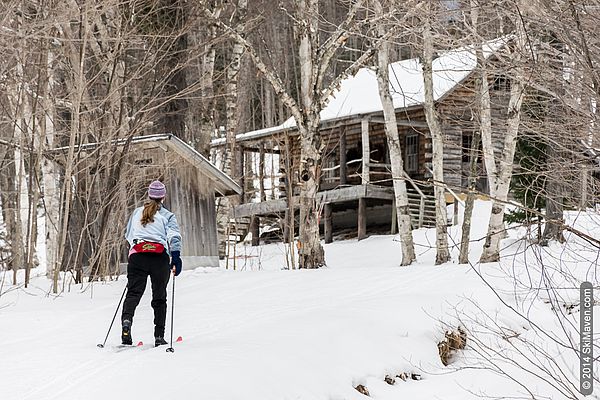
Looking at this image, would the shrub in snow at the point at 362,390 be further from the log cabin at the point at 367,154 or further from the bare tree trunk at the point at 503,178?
the log cabin at the point at 367,154

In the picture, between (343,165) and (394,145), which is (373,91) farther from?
(394,145)

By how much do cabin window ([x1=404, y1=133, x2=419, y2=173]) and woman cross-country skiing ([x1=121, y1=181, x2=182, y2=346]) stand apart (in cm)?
2097

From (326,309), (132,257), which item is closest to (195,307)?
(326,309)

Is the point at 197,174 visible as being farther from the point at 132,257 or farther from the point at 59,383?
the point at 59,383

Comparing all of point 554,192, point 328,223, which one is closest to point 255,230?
point 328,223

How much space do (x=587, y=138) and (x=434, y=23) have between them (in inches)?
123

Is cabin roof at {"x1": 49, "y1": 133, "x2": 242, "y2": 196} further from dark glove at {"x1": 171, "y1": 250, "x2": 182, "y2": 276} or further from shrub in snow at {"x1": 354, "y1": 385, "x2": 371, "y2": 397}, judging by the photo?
shrub in snow at {"x1": 354, "y1": 385, "x2": 371, "y2": 397}

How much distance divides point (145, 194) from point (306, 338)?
29.5 ft

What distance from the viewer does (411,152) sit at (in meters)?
28.9

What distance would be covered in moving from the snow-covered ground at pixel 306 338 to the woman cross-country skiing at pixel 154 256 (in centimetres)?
51

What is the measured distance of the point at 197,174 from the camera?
19062mm

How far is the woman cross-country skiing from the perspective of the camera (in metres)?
8.27

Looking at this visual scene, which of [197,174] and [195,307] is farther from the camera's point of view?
[197,174]

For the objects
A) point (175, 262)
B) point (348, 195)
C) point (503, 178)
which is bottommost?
point (175, 262)
